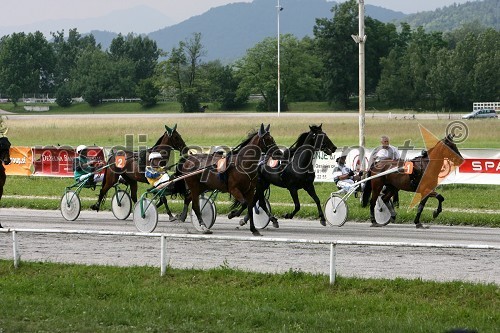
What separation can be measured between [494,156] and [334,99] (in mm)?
55956

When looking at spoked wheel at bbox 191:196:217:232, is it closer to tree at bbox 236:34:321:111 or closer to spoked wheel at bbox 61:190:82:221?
spoked wheel at bbox 61:190:82:221

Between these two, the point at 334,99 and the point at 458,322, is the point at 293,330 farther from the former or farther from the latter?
the point at 334,99

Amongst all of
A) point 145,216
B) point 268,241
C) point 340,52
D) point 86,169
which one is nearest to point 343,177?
point 145,216

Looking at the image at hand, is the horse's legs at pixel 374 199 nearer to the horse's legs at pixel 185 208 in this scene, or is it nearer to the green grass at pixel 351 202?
the green grass at pixel 351 202

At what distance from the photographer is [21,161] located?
95.1 ft

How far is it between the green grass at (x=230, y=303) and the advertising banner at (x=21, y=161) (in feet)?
56.7

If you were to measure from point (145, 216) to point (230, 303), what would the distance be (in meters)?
6.57

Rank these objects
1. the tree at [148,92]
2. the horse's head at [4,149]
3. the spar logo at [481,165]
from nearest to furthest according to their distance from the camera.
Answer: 1. the horse's head at [4,149]
2. the spar logo at [481,165]
3. the tree at [148,92]

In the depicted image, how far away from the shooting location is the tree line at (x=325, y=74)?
241 ft

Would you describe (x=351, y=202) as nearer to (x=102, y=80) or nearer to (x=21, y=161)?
(x=21, y=161)

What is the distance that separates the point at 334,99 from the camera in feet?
258

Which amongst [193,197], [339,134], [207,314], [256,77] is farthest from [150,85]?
[207,314]

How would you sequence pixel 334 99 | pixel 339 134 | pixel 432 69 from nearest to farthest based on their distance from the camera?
1. pixel 339 134
2. pixel 432 69
3. pixel 334 99

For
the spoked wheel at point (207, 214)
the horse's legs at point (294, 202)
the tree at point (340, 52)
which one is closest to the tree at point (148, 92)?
the tree at point (340, 52)
